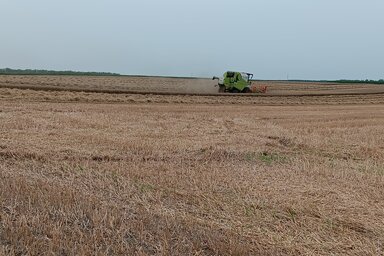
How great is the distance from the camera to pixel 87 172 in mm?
A: 6254

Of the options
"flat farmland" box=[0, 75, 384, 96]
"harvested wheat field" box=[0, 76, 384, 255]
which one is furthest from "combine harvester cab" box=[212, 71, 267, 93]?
"harvested wheat field" box=[0, 76, 384, 255]

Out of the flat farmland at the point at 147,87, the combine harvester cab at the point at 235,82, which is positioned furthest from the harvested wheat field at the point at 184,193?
the combine harvester cab at the point at 235,82

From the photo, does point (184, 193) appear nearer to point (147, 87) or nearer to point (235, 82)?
point (235, 82)

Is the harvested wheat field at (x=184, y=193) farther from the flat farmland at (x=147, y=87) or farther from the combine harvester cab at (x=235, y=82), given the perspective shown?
the combine harvester cab at (x=235, y=82)

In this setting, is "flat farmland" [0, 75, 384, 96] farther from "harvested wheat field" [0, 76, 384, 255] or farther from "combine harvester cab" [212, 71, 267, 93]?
"harvested wheat field" [0, 76, 384, 255]

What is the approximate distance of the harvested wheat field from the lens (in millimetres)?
3754

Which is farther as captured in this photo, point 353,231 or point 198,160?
point 198,160

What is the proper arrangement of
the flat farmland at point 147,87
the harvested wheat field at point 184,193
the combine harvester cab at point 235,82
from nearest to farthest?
the harvested wheat field at point 184,193
the flat farmland at point 147,87
the combine harvester cab at point 235,82

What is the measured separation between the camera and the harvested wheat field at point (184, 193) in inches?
148

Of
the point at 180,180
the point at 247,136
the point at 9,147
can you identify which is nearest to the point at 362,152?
the point at 247,136

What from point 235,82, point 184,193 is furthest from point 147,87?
point 184,193

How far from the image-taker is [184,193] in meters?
5.30

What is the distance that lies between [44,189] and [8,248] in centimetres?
163

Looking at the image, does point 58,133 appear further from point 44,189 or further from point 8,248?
point 8,248
